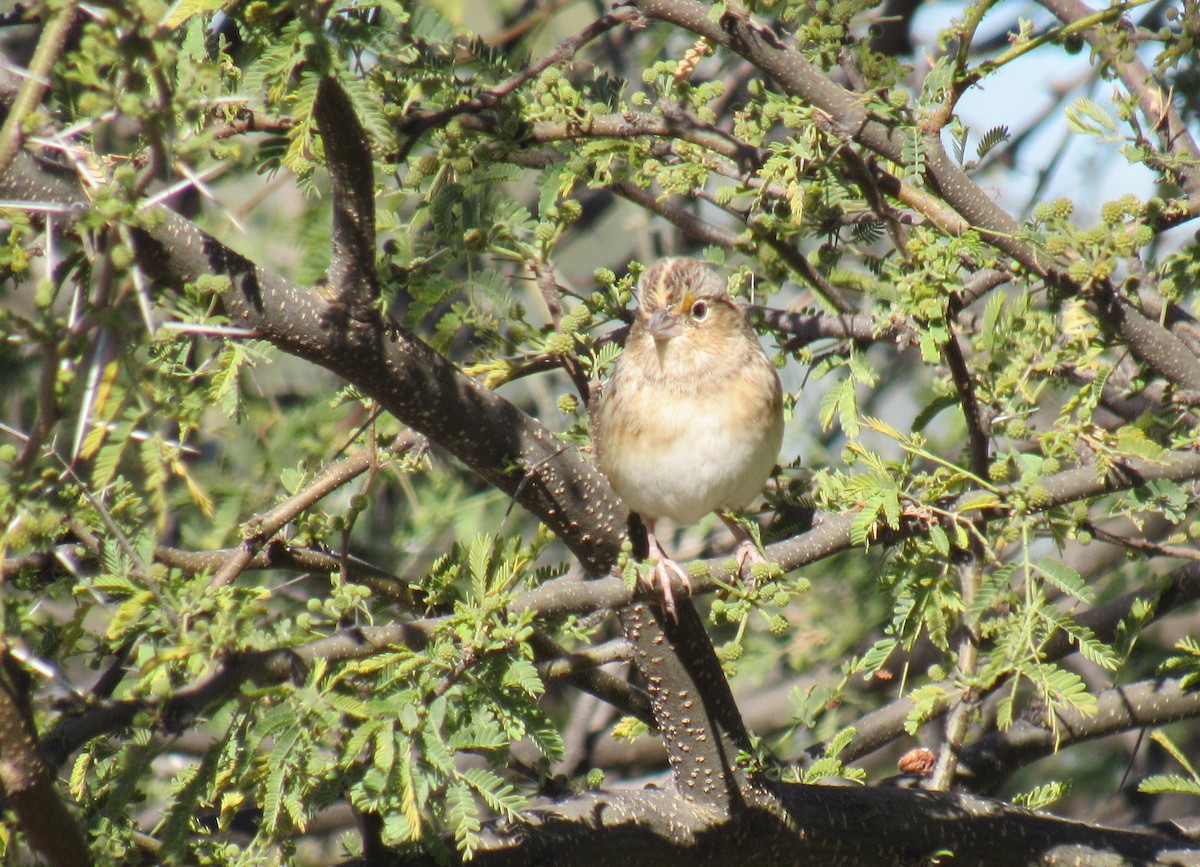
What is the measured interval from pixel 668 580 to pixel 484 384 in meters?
0.82

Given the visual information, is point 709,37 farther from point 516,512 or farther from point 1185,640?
point 516,512

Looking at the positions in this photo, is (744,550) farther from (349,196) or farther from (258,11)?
(258,11)

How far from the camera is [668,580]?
3.39m

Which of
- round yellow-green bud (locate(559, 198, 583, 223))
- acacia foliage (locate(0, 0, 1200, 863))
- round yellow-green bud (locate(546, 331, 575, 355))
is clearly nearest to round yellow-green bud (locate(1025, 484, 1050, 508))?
acacia foliage (locate(0, 0, 1200, 863))

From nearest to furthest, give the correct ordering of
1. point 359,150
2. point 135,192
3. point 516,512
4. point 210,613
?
point 135,192 → point 359,150 → point 210,613 → point 516,512

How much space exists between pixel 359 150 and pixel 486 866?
1.67 m

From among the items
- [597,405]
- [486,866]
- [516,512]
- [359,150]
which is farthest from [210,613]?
[516,512]

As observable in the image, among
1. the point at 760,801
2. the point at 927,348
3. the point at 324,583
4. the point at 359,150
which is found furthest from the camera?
the point at 324,583

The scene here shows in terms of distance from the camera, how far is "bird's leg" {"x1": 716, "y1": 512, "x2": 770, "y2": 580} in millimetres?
3393

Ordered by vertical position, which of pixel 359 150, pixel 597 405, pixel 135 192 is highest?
pixel 597 405

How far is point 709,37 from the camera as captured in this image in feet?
11.3

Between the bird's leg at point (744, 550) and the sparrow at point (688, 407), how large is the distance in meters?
0.02

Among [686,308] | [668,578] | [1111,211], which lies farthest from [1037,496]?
[686,308]

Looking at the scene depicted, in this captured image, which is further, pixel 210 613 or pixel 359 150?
pixel 210 613
